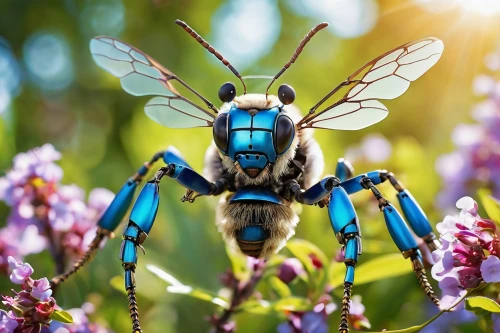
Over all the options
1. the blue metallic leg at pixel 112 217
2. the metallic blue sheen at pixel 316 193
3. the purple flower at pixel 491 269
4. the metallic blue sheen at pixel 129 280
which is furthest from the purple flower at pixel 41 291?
the purple flower at pixel 491 269

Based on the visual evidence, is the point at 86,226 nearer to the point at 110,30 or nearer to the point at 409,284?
the point at 409,284

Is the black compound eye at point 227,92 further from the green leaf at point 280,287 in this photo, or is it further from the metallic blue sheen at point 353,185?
the green leaf at point 280,287

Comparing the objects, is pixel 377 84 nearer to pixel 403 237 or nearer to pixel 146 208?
pixel 403 237

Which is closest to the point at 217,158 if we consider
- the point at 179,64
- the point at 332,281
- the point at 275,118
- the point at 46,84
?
the point at 275,118

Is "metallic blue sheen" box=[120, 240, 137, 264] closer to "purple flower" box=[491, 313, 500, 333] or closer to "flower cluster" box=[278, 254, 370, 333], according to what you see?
"flower cluster" box=[278, 254, 370, 333]

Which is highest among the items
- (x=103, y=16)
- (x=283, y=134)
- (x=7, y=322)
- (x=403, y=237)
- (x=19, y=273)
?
(x=103, y=16)

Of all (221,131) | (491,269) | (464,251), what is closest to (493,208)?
(464,251)

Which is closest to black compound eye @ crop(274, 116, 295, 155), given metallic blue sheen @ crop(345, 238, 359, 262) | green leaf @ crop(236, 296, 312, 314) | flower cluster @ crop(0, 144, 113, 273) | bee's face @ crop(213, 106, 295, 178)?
bee's face @ crop(213, 106, 295, 178)
